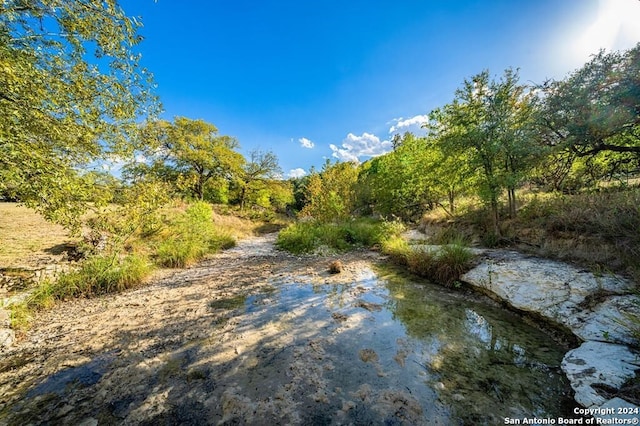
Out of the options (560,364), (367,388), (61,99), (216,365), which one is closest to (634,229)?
(560,364)

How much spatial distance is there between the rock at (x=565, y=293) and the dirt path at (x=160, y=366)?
3.09 meters

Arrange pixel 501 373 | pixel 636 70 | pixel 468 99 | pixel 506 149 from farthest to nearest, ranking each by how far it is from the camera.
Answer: pixel 468 99
pixel 506 149
pixel 636 70
pixel 501 373

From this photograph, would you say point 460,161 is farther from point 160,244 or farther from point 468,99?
point 160,244

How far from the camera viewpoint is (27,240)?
7285mm

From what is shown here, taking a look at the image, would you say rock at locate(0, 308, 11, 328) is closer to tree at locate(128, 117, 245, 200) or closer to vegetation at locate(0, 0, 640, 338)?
vegetation at locate(0, 0, 640, 338)

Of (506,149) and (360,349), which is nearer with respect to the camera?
(360,349)

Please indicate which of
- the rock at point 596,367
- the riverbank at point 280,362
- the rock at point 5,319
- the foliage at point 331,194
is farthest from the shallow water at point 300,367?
the foliage at point 331,194

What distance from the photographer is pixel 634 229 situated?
177 inches

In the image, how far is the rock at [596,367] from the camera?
87.7 inches

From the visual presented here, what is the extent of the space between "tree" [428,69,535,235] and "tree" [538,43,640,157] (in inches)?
39.0

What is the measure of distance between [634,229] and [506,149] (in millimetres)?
3359

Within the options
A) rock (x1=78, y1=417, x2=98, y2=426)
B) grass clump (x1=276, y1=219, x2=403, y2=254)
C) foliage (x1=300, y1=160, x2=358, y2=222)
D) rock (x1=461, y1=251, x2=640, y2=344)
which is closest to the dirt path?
rock (x1=78, y1=417, x2=98, y2=426)

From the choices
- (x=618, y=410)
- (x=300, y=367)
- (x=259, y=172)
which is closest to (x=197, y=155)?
(x=259, y=172)

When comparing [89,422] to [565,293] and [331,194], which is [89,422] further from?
[331,194]
